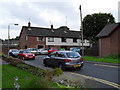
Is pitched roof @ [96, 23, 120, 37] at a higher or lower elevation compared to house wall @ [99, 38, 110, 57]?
higher

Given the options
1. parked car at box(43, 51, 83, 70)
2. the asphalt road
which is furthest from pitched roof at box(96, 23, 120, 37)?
parked car at box(43, 51, 83, 70)

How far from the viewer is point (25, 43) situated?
46.5 m

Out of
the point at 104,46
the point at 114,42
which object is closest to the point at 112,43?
the point at 114,42

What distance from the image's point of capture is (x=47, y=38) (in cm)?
4694

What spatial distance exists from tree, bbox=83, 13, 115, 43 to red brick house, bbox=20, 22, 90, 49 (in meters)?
9.20

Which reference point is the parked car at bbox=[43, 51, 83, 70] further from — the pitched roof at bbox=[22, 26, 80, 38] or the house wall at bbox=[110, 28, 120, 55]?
the pitched roof at bbox=[22, 26, 80, 38]

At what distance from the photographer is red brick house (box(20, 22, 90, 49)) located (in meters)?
45.0

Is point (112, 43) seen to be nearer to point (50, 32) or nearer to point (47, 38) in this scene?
point (47, 38)

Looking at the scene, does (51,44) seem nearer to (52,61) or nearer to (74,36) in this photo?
(74,36)

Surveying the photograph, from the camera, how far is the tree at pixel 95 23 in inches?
1682

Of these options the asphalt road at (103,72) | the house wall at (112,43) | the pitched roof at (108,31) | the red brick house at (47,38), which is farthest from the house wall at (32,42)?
the asphalt road at (103,72)

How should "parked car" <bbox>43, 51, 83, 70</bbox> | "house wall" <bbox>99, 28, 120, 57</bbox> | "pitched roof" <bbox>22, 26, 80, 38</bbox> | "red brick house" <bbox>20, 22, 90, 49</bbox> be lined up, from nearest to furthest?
"parked car" <bbox>43, 51, 83, 70</bbox>, "house wall" <bbox>99, 28, 120, 57</bbox>, "red brick house" <bbox>20, 22, 90, 49</bbox>, "pitched roof" <bbox>22, 26, 80, 38</bbox>

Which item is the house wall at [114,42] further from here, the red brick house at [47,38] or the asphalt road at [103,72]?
the red brick house at [47,38]

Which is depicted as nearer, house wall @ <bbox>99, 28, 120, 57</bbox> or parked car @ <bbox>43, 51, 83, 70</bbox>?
parked car @ <bbox>43, 51, 83, 70</bbox>
